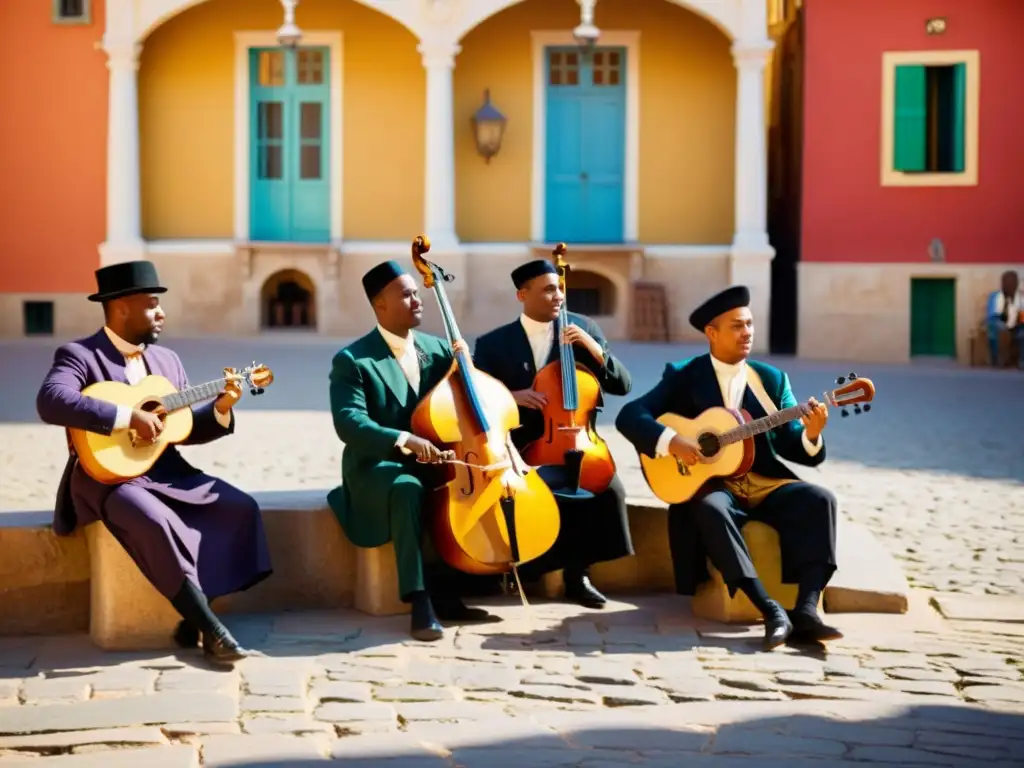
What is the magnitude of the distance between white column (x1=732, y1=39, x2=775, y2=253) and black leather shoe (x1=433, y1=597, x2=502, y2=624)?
12896 mm

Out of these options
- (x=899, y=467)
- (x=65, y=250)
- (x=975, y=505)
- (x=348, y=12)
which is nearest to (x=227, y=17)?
(x=348, y=12)

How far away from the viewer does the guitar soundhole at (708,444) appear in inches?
251

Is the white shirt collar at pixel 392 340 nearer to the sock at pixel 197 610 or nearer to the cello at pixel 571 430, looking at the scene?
the cello at pixel 571 430

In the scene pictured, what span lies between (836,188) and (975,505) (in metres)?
10.4

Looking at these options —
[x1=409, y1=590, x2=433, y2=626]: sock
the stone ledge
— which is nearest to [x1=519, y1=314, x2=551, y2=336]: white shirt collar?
the stone ledge

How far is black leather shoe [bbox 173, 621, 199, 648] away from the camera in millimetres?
5918

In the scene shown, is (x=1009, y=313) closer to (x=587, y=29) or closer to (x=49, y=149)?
(x=587, y=29)

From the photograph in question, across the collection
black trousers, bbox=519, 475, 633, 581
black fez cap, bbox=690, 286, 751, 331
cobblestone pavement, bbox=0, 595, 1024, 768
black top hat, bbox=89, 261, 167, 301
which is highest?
black top hat, bbox=89, 261, 167, 301

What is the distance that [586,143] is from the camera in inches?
771

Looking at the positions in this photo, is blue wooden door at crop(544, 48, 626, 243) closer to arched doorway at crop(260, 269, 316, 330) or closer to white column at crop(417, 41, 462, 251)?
white column at crop(417, 41, 462, 251)

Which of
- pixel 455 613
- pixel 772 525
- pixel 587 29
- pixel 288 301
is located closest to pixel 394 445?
pixel 455 613

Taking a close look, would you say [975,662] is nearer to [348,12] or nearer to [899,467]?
[899,467]

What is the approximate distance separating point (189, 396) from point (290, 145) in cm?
1403

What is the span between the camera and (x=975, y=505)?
9.02 m
